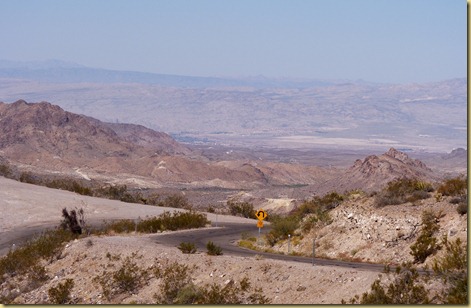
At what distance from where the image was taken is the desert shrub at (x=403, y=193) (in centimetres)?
2864

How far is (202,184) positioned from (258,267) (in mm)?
96903

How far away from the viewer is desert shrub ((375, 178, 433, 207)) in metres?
28.6

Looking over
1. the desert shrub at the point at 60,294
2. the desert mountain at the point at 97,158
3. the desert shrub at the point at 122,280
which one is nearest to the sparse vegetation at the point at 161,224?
the desert shrub at the point at 122,280

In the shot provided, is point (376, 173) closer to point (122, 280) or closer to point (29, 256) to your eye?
point (29, 256)

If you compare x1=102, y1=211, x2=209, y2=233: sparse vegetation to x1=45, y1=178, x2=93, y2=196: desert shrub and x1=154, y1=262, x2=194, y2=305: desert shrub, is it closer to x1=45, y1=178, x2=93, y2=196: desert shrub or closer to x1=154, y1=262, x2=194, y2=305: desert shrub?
x1=154, y1=262, x2=194, y2=305: desert shrub

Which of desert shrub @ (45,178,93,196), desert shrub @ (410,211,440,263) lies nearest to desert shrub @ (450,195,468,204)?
desert shrub @ (410,211,440,263)

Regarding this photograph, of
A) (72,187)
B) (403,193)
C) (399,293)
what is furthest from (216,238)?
(72,187)

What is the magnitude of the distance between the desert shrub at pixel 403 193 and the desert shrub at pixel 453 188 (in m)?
0.61

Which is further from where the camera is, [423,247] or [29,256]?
[29,256]

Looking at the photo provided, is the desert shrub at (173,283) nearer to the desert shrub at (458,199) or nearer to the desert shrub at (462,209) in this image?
the desert shrub at (462,209)

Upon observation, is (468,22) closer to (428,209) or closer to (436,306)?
(436,306)

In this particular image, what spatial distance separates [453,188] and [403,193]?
224 centimetres

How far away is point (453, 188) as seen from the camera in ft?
91.2

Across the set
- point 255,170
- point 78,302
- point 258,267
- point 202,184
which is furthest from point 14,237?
point 255,170
